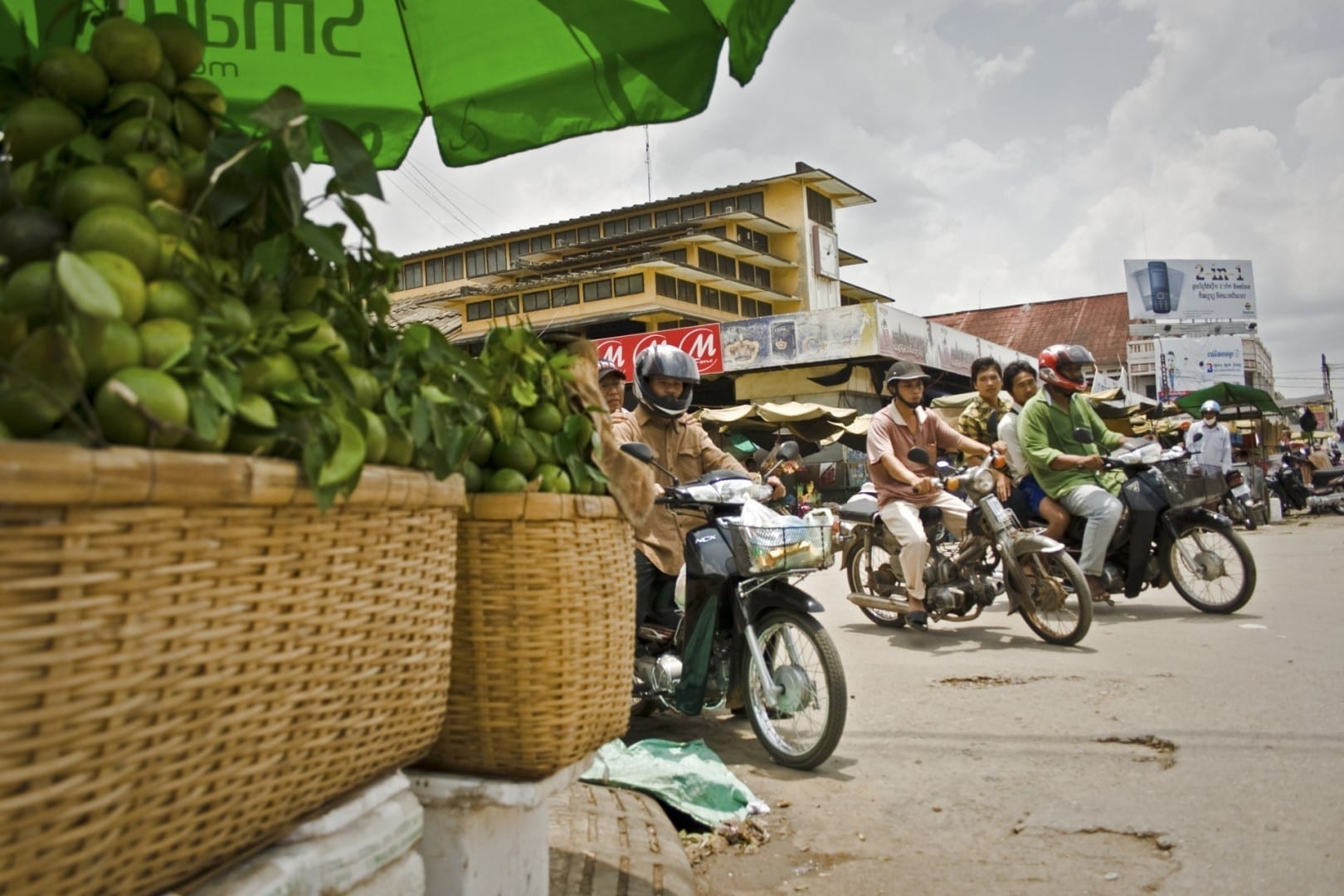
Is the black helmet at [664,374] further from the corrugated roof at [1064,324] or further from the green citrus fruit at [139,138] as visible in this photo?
the corrugated roof at [1064,324]

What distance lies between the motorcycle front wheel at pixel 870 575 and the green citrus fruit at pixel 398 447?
5.75 metres

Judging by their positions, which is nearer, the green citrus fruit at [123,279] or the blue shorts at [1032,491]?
the green citrus fruit at [123,279]

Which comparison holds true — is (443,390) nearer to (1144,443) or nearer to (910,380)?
(910,380)

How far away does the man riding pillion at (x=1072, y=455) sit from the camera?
7.09 meters

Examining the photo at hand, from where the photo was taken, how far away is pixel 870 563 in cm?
746

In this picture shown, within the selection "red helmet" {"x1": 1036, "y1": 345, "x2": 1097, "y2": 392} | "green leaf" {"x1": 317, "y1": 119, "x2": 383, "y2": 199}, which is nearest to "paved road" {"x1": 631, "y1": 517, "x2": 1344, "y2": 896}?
"red helmet" {"x1": 1036, "y1": 345, "x2": 1097, "y2": 392}

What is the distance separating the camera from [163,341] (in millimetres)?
1286

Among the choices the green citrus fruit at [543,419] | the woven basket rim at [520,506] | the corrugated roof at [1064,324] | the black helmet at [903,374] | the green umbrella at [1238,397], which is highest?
the corrugated roof at [1064,324]

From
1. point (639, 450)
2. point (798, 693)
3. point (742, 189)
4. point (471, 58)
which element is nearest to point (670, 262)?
point (742, 189)

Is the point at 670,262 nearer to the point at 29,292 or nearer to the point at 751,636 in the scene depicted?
the point at 751,636

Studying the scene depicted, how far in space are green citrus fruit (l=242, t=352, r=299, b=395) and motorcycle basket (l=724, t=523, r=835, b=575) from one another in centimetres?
282

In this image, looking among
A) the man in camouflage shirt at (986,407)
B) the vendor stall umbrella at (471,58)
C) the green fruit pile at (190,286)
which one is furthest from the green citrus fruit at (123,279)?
the man in camouflage shirt at (986,407)

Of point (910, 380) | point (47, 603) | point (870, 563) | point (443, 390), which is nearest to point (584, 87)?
point (443, 390)

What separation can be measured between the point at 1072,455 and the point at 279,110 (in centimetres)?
671
